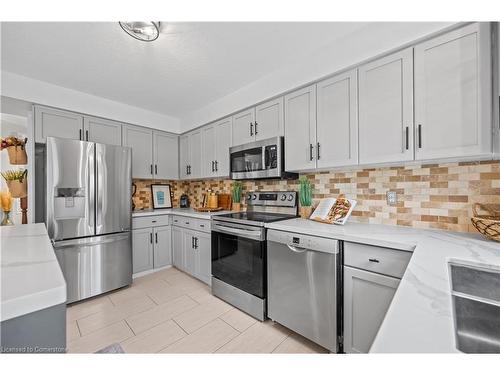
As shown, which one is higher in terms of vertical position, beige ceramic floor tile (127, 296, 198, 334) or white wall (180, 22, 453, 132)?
white wall (180, 22, 453, 132)

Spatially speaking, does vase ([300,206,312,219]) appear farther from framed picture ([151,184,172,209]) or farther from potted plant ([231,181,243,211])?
framed picture ([151,184,172,209])

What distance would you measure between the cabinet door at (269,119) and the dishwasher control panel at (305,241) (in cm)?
104

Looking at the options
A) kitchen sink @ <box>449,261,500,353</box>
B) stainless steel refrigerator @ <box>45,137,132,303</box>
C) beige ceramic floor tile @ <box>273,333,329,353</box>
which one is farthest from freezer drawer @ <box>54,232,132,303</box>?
kitchen sink @ <box>449,261,500,353</box>

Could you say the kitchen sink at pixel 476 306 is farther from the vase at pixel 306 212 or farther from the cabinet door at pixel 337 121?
the vase at pixel 306 212

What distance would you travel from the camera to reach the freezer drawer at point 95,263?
2234 mm

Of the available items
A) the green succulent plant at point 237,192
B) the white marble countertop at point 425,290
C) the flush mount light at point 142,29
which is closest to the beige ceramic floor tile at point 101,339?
the green succulent plant at point 237,192

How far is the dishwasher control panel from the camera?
4.85 feet

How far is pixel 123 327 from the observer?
1.90 m

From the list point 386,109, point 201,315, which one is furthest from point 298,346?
point 386,109

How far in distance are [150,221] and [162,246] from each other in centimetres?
42

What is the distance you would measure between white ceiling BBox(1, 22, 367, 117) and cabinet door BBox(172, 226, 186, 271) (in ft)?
6.24

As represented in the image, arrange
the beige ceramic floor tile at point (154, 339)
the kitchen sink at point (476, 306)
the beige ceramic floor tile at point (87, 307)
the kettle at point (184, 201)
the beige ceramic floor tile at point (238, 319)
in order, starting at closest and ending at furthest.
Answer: the kitchen sink at point (476, 306)
the beige ceramic floor tile at point (154, 339)
the beige ceramic floor tile at point (238, 319)
the beige ceramic floor tile at point (87, 307)
the kettle at point (184, 201)

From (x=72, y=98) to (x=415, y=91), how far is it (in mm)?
3421
